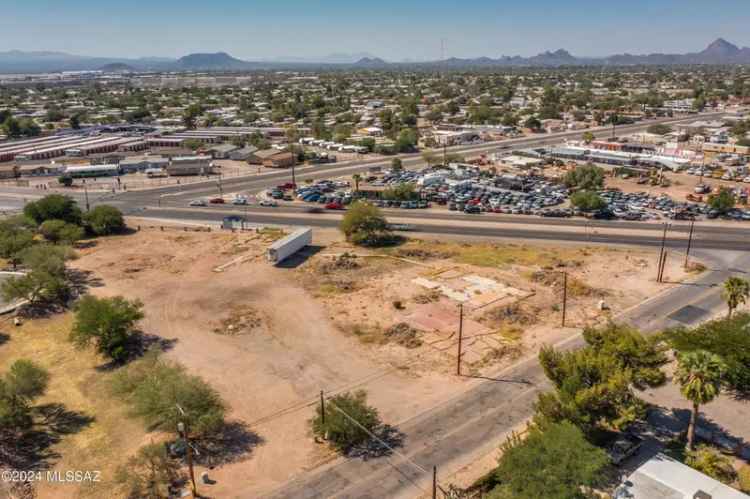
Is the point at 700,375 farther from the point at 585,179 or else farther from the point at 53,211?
the point at 53,211

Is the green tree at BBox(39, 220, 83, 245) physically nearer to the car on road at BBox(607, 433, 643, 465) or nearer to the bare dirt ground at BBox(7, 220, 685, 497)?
the bare dirt ground at BBox(7, 220, 685, 497)

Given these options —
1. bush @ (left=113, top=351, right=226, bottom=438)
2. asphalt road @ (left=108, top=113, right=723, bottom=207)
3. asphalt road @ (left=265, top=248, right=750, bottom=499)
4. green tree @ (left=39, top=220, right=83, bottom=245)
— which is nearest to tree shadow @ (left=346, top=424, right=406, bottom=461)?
asphalt road @ (left=265, top=248, right=750, bottom=499)

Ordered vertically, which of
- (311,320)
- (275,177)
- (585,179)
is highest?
(585,179)

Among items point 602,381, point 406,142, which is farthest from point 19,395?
point 406,142

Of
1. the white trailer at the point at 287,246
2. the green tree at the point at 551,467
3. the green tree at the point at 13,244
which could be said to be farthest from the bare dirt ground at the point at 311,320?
the green tree at the point at 551,467

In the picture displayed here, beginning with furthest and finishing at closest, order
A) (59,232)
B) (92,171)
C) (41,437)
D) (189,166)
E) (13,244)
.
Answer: (189,166)
(92,171)
(59,232)
(13,244)
(41,437)

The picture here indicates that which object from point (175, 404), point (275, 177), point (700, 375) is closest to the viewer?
point (700, 375)

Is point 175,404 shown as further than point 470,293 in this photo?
No

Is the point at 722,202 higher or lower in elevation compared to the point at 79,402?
higher
